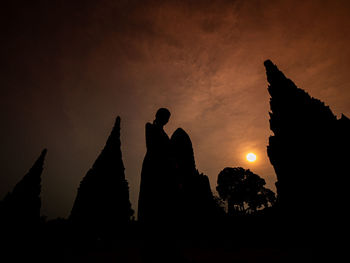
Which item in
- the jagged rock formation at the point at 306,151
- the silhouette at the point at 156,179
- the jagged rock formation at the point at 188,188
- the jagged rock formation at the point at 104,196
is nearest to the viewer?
the silhouette at the point at 156,179

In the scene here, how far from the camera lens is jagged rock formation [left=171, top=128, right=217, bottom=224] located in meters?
2.77

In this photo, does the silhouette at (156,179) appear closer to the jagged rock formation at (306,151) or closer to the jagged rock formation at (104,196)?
the jagged rock formation at (306,151)

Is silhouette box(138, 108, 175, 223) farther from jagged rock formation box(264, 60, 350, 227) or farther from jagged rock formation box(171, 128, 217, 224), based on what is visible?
jagged rock formation box(264, 60, 350, 227)

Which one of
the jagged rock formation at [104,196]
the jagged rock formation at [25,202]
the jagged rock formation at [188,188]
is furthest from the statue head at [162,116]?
the jagged rock formation at [25,202]

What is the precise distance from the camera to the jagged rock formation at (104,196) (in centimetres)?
2300

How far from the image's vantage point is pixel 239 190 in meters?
49.4

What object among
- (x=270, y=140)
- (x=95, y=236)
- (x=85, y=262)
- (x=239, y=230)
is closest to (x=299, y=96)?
(x=270, y=140)

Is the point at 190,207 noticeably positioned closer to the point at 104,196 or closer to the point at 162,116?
the point at 162,116

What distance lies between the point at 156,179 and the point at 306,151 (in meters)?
18.1

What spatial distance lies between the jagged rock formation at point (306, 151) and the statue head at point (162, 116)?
1460 cm

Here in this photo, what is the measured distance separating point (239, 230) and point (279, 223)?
4105 millimetres

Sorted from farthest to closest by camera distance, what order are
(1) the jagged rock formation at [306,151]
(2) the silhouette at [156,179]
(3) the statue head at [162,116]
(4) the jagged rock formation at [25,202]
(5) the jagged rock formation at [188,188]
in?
(4) the jagged rock formation at [25,202], (1) the jagged rock formation at [306,151], (3) the statue head at [162,116], (5) the jagged rock formation at [188,188], (2) the silhouette at [156,179]

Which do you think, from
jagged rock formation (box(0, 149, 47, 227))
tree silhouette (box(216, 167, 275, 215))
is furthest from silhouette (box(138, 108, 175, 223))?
tree silhouette (box(216, 167, 275, 215))

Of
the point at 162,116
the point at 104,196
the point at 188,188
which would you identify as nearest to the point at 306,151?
the point at 188,188
